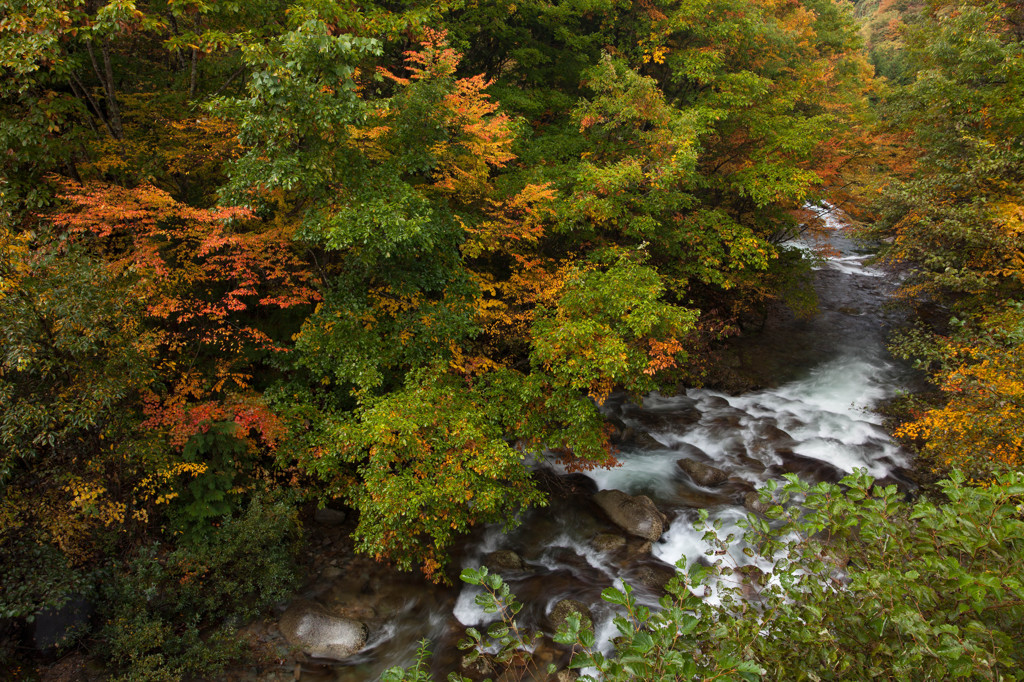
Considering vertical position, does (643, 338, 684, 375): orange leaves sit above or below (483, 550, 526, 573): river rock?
above

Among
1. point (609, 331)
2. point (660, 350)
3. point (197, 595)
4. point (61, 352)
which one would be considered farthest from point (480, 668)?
point (61, 352)

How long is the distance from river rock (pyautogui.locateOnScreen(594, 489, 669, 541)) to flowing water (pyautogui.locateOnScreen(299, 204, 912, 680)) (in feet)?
0.58

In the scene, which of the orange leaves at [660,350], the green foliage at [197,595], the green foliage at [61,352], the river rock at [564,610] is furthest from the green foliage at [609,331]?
the green foliage at [61,352]

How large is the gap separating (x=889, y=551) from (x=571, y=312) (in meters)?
7.43

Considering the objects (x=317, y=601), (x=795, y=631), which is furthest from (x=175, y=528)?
(x=795, y=631)

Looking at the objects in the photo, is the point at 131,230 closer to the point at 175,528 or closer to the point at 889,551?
the point at 175,528

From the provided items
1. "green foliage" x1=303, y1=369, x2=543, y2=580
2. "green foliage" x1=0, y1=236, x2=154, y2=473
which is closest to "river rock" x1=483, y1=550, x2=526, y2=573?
"green foliage" x1=303, y1=369, x2=543, y2=580

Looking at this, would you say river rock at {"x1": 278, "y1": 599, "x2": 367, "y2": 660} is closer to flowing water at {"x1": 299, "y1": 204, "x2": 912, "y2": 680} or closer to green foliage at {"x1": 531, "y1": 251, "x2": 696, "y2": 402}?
flowing water at {"x1": 299, "y1": 204, "x2": 912, "y2": 680}

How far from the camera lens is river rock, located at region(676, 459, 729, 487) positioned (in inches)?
465

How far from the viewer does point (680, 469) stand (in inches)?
489

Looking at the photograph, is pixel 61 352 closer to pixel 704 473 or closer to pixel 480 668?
pixel 480 668

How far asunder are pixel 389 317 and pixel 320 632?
220 inches

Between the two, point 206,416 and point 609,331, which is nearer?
point 206,416

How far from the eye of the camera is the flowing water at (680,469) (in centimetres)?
876
